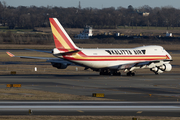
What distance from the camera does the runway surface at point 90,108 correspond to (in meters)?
24.5

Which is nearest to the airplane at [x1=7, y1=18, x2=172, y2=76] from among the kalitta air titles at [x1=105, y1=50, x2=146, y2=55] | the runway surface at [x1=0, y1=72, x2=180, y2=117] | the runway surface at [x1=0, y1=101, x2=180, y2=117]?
the kalitta air titles at [x1=105, y1=50, x2=146, y2=55]

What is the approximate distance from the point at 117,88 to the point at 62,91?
685 cm

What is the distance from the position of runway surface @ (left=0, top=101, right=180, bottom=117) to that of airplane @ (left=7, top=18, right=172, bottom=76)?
74.0ft

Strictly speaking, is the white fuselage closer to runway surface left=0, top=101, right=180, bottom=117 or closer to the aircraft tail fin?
the aircraft tail fin

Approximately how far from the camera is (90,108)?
26.5 metres

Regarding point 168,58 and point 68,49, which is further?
point 168,58

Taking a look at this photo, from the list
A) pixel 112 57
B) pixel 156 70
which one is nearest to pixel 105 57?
pixel 112 57

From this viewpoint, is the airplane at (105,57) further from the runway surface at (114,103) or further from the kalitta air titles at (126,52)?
the runway surface at (114,103)

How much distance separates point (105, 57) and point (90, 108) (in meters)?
28.1

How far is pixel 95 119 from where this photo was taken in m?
22.4

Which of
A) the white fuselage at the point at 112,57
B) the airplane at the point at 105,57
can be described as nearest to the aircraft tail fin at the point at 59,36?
the airplane at the point at 105,57

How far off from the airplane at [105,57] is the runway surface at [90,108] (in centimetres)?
2254

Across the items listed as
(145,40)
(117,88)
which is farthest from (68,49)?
(145,40)

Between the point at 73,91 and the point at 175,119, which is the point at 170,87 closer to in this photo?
the point at 73,91
